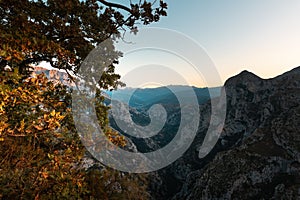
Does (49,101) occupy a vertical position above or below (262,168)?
above

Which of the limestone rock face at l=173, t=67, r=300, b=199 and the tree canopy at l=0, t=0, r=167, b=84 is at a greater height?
the tree canopy at l=0, t=0, r=167, b=84

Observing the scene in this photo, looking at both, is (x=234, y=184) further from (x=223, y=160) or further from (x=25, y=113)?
(x=25, y=113)

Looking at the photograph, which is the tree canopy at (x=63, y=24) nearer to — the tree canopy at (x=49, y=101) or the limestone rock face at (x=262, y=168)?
the tree canopy at (x=49, y=101)

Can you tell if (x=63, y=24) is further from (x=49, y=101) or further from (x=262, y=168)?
(x=262, y=168)

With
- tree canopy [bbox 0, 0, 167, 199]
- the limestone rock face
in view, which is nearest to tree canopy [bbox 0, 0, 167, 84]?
tree canopy [bbox 0, 0, 167, 199]

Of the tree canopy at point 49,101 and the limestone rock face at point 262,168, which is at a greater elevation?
the tree canopy at point 49,101

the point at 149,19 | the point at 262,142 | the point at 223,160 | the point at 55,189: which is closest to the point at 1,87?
the point at 55,189

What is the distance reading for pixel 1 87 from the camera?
230 inches

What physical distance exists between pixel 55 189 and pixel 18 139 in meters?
3.97

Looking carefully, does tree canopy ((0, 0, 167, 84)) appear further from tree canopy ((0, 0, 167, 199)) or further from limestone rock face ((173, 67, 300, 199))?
limestone rock face ((173, 67, 300, 199))

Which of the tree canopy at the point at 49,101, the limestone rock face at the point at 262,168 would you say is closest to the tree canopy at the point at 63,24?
the tree canopy at the point at 49,101

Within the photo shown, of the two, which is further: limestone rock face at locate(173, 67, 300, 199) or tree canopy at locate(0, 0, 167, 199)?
limestone rock face at locate(173, 67, 300, 199)

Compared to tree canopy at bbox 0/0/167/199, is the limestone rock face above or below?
below

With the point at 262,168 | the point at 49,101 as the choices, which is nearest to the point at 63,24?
the point at 49,101
